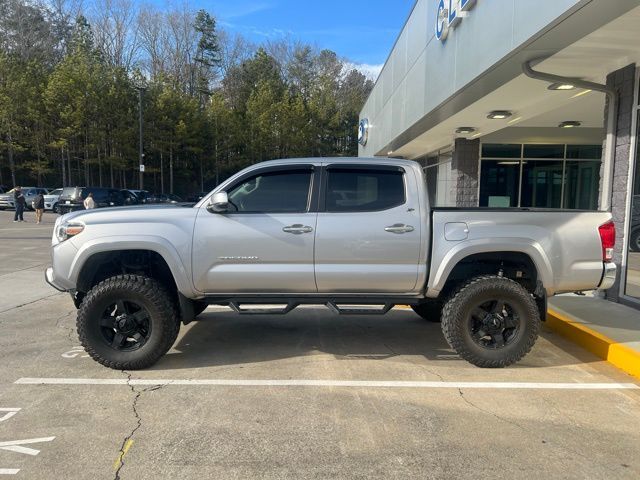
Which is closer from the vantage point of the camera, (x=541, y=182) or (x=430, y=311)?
(x=430, y=311)

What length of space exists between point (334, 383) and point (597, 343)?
3058 mm

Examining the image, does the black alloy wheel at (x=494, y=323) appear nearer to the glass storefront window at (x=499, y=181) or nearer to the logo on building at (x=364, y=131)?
the glass storefront window at (x=499, y=181)

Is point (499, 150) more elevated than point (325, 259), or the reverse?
point (499, 150)

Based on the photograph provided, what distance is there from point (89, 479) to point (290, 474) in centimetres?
123

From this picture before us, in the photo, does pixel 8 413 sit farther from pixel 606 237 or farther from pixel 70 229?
pixel 606 237

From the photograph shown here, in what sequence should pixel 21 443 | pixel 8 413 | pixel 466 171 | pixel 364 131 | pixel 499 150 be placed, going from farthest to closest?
pixel 364 131
pixel 499 150
pixel 466 171
pixel 8 413
pixel 21 443

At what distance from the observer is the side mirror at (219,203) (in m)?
4.89

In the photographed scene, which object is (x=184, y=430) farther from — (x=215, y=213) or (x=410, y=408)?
(x=215, y=213)

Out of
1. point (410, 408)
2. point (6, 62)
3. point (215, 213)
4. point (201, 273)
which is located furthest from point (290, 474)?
point (6, 62)

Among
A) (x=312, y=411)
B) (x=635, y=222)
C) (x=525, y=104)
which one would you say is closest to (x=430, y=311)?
(x=312, y=411)

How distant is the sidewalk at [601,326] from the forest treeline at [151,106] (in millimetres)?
35114

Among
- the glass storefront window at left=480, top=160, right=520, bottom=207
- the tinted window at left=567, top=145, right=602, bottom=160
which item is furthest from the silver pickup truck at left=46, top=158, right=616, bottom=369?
the tinted window at left=567, top=145, right=602, bottom=160

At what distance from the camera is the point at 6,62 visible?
40.2 m

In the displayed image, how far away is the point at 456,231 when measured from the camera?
16.5ft
